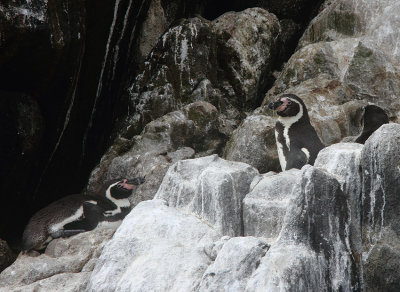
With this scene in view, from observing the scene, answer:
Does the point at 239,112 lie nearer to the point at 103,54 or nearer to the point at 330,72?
the point at 330,72

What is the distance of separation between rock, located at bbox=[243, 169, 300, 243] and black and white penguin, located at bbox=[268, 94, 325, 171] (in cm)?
166

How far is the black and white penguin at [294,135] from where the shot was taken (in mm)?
6727

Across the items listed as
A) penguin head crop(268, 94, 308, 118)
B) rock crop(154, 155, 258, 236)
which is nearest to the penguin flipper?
rock crop(154, 155, 258, 236)

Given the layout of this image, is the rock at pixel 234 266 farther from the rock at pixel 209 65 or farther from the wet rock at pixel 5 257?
the rock at pixel 209 65

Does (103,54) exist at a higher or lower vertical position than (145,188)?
higher

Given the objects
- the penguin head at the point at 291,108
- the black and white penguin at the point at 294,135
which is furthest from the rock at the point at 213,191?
the penguin head at the point at 291,108

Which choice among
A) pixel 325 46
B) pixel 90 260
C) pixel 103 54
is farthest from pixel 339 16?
pixel 90 260

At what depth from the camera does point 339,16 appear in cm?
1018

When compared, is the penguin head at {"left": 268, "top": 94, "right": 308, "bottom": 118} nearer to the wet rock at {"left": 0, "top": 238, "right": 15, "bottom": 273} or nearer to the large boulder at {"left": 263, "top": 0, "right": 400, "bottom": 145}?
the large boulder at {"left": 263, "top": 0, "right": 400, "bottom": 145}

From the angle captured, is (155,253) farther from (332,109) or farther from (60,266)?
(332,109)

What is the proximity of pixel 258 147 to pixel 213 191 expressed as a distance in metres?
3.16

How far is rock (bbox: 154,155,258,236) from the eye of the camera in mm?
4992

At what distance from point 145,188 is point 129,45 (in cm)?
285

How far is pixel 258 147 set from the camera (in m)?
8.12
